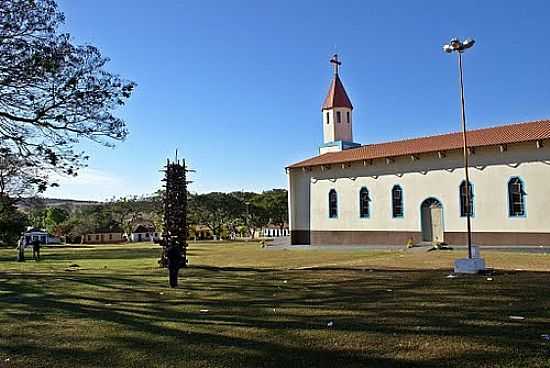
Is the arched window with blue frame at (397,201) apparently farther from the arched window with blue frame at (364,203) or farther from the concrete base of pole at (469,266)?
the concrete base of pole at (469,266)

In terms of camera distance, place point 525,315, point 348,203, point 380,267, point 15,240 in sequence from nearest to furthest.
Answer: point 525,315, point 380,267, point 348,203, point 15,240

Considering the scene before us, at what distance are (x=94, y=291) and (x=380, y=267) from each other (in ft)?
30.5

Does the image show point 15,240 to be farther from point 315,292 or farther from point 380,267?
point 315,292

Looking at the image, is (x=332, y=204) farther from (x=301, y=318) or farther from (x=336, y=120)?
(x=301, y=318)

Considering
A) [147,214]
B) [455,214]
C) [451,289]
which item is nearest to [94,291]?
[451,289]

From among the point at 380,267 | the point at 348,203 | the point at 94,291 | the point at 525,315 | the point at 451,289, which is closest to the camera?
the point at 525,315

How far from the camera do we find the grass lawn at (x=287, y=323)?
5992 millimetres

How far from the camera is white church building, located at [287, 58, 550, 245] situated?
2586 cm

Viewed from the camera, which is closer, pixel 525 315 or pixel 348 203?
pixel 525 315

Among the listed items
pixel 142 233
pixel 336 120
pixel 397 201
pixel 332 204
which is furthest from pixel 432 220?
pixel 142 233

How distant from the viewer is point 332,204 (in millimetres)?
35156

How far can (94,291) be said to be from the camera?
43.5ft

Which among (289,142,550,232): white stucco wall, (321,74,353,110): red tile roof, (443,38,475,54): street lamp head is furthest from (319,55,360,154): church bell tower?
(443,38,475,54): street lamp head

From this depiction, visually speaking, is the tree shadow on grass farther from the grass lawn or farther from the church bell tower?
the church bell tower
